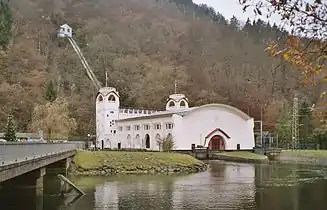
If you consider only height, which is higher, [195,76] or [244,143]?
[195,76]

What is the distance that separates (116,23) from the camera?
149m

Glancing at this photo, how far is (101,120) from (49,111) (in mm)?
28976

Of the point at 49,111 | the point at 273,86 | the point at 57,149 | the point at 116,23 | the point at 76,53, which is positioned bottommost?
the point at 57,149

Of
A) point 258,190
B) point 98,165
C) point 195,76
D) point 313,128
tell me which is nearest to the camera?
point 258,190

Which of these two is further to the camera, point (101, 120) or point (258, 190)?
point (101, 120)

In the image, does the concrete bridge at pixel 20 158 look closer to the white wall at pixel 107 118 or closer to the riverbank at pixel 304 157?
the riverbank at pixel 304 157

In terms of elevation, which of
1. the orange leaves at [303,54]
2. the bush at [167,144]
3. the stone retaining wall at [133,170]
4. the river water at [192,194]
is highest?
the orange leaves at [303,54]

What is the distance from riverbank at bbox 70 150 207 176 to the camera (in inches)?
1680

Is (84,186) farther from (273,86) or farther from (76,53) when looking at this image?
(76,53)

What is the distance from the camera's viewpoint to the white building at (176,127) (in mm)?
75000

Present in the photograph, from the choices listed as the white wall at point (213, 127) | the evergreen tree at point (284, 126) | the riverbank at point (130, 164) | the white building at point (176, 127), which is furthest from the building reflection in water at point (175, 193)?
the evergreen tree at point (284, 126)

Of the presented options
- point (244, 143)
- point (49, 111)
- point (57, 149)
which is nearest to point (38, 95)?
point (49, 111)

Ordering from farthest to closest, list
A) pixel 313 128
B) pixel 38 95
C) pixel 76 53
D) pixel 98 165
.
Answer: pixel 76 53, pixel 38 95, pixel 313 128, pixel 98 165

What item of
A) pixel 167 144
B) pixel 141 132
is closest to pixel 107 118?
pixel 141 132
